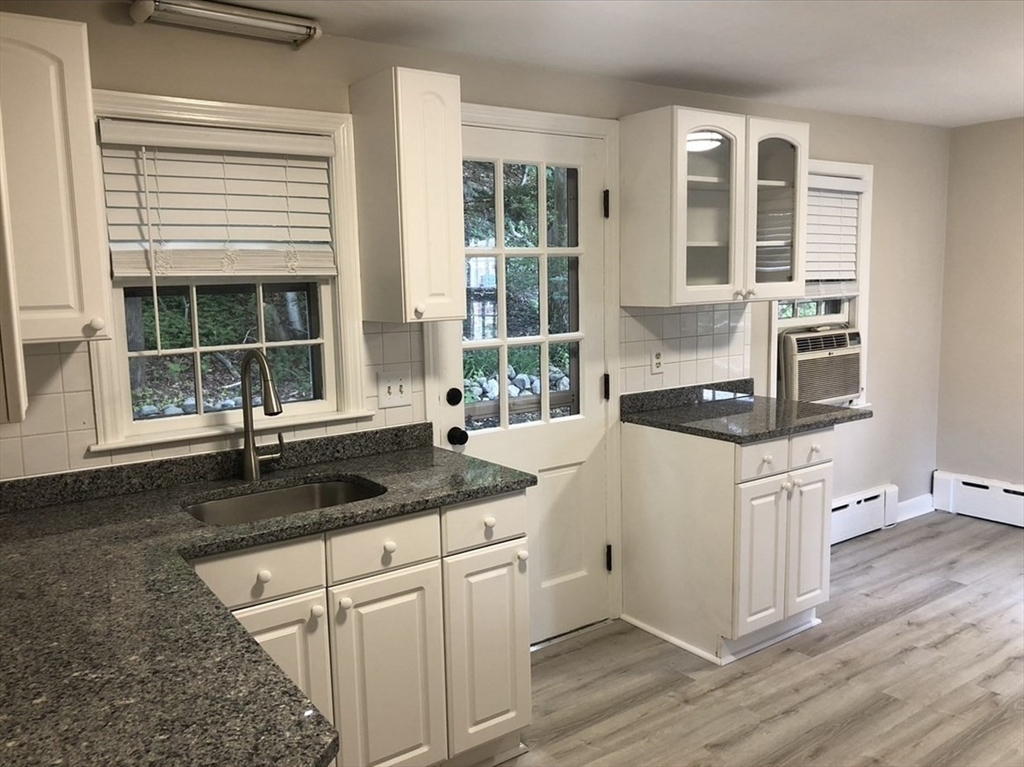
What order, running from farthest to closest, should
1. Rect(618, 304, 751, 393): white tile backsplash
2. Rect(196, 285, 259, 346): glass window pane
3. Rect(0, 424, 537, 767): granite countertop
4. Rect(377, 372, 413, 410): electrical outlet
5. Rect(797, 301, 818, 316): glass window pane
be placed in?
Rect(797, 301, 818, 316): glass window pane, Rect(618, 304, 751, 393): white tile backsplash, Rect(377, 372, 413, 410): electrical outlet, Rect(196, 285, 259, 346): glass window pane, Rect(0, 424, 537, 767): granite countertop

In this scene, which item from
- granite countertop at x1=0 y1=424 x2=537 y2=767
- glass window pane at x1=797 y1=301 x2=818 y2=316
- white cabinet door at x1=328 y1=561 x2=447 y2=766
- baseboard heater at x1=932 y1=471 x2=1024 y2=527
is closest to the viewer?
granite countertop at x1=0 y1=424 x2=537 y2=767

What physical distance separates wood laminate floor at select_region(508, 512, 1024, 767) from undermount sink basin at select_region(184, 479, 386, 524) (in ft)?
3.31

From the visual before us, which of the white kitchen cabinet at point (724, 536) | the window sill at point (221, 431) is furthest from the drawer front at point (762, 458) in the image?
the window sill at point (221, 431)

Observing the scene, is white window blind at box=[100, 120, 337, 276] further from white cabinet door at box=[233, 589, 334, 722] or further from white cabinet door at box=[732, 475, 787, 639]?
white cabinet door at box=[732, 475, 787, 639]

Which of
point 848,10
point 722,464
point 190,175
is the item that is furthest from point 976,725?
point 190,175

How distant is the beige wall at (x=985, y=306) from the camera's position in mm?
4570

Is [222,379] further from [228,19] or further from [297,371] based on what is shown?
[228,19]

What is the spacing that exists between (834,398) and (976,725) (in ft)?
6.41

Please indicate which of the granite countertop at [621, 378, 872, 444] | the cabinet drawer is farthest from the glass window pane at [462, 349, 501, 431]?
the cabinet drawer

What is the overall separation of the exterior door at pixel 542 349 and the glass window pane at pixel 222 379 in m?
0.68

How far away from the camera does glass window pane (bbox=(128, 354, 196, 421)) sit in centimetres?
246

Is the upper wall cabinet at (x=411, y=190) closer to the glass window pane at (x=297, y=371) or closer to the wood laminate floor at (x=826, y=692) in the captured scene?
the glass window pane at (x=297, y=371)

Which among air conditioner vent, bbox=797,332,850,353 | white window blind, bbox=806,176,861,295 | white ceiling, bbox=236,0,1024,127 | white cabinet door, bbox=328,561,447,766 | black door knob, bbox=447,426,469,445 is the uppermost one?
white ceiling, bbox=236,0,1024,127

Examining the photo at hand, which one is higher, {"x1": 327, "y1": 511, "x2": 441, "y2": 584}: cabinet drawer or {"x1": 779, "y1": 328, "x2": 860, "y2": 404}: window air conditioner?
{"x1": 779, "y1": 328, "x2": 860, "y2": 404}: window air conditioner
